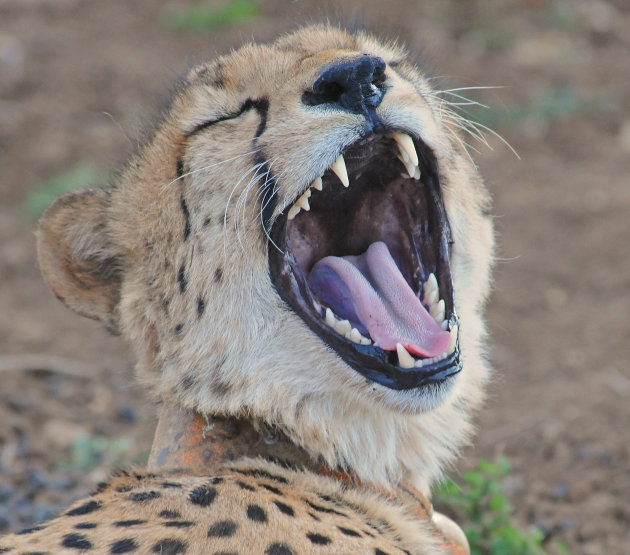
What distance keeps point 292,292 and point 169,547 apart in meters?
0.82

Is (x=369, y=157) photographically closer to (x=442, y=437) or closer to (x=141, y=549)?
(x=442, y=437)

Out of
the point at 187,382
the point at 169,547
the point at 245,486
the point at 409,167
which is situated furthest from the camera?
the point at 409,167

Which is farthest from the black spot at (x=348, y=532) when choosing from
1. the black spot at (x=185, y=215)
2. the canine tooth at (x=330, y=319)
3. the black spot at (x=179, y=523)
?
the black spot at (x=185, y=215)

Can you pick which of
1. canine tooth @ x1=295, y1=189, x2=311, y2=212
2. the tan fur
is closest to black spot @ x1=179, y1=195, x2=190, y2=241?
canine tooth @ x1=295, y1=189, x2=311, y2=212

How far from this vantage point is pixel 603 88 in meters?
7.63

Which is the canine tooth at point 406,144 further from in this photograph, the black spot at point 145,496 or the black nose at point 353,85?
the black spot at point 145,496

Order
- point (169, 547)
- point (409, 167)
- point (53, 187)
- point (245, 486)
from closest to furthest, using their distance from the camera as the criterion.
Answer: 1. point (169, 547)
2. point (245, 486)
3. point (409, 167)
4. point (53, 187)

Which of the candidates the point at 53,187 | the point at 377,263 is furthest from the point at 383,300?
the point at 53,187

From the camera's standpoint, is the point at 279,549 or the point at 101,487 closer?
the point at 279,549

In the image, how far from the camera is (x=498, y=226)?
18.2ft

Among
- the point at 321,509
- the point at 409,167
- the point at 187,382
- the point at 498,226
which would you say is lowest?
the point at 321,509

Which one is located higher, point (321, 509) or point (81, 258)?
point (81, 258)

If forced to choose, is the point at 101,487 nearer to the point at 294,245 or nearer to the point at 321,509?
the point at 321,509

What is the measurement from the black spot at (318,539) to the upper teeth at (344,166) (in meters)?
0.90
